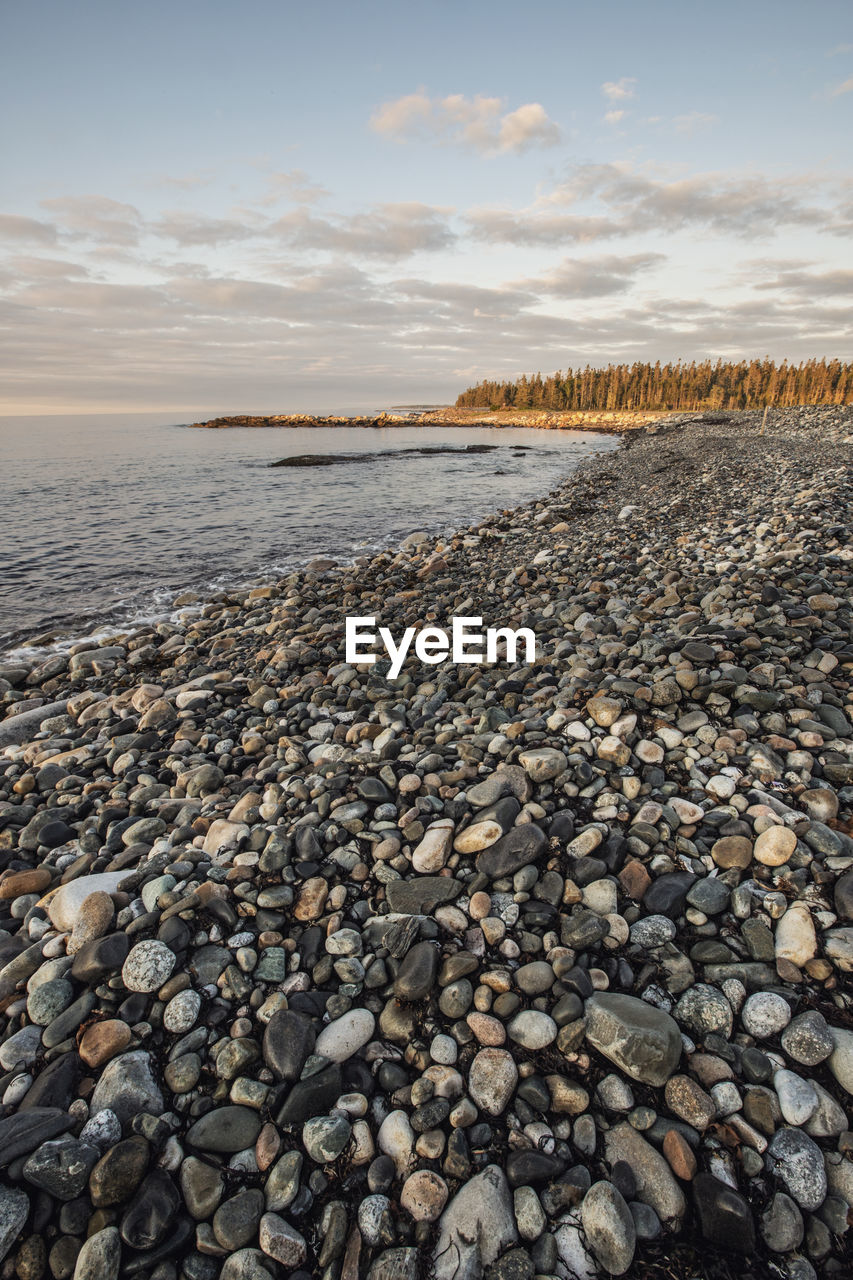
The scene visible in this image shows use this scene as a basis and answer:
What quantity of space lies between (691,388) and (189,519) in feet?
395

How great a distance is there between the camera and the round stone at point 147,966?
8.60ft

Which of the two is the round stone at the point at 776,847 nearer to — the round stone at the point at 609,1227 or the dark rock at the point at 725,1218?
Answer: the dark rock at the point at 725,1218

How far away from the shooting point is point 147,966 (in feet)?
8.77

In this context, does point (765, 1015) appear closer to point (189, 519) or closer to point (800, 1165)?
point (800, 1165)

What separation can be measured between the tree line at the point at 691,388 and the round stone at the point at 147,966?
117641 mm

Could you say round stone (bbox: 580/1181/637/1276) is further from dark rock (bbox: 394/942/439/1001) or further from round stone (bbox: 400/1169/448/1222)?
dark rock (bbox: 394/942/439/1001)

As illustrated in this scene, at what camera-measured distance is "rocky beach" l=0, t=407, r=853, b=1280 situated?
1874 millimetres

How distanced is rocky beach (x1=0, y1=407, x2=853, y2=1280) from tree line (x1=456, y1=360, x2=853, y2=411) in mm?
115024

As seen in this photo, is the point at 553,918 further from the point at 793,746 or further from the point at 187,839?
the point at 187,839

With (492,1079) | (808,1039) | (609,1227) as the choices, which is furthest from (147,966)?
(808,1039)

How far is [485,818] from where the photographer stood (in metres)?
3.41

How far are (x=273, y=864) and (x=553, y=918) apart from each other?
64.7 inches

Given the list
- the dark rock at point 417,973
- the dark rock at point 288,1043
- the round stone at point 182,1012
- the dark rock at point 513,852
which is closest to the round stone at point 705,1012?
the dark rock at point 513,852

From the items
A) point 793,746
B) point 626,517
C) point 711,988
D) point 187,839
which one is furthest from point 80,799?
point 626,517
